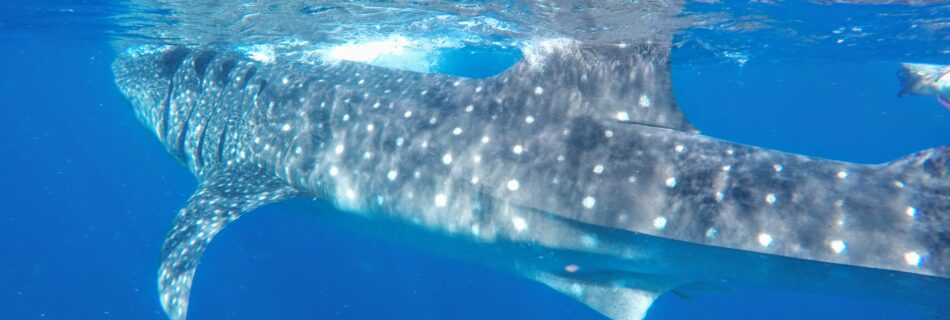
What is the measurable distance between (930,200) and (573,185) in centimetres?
281

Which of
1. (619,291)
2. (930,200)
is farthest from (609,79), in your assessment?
(930,200)

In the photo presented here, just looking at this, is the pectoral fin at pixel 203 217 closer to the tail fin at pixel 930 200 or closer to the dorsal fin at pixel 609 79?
the dorsal fin at pixel 609 79

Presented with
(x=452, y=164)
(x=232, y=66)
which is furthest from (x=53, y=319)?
(x=452, y=164)

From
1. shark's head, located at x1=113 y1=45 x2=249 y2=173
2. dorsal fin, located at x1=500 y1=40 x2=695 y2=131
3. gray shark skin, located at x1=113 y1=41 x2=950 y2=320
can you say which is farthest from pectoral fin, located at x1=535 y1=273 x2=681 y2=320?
shark's head, located at x1=113 y1=45 x2=249 y2=173

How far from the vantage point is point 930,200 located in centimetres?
401

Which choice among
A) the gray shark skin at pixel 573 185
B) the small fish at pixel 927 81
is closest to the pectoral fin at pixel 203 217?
the gray shark skin at pixel 573 185

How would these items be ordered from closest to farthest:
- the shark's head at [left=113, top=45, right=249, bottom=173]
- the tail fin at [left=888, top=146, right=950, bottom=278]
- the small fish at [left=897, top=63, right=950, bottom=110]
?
1. the tail fin at [left=888, top=146, right=950, bottom=278]
2. the shark's head at [left=113, top=45, right=249, bottom=173]
3. the small fish at [left=897, top=63, right=950, bottom=110]

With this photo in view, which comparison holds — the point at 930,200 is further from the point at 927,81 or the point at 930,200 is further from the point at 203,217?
the point at 927,81

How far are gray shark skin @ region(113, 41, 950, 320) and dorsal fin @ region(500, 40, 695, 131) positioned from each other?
18mm

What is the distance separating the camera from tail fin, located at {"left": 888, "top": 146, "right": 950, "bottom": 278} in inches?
150

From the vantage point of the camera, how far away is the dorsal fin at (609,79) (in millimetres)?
5773

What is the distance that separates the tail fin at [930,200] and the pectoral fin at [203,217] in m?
6.46

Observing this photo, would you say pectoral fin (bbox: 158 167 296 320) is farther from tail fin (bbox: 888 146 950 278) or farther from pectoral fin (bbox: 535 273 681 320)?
tail fin (bbox: 888 146 950 278)

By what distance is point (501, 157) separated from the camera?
5.84m
